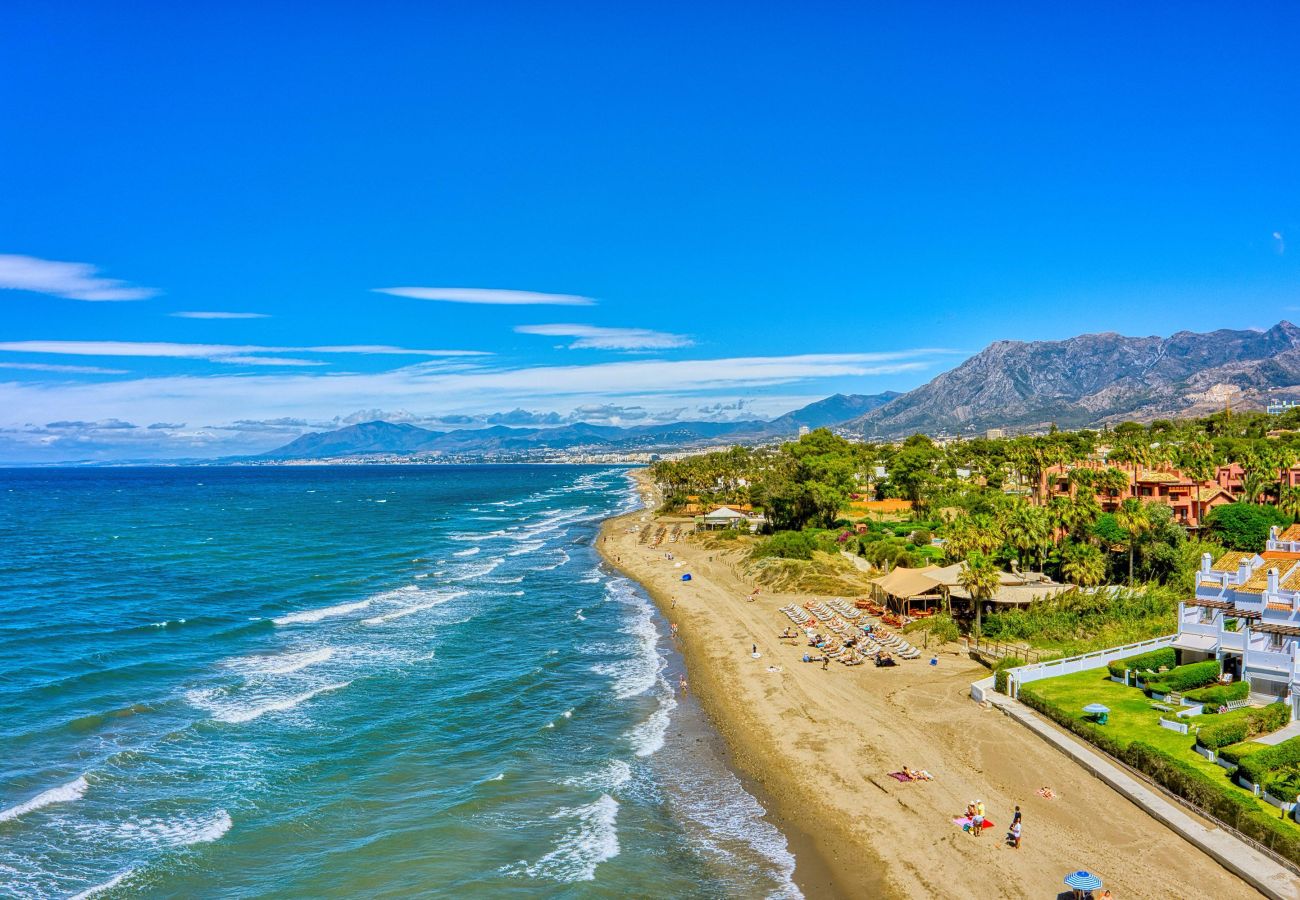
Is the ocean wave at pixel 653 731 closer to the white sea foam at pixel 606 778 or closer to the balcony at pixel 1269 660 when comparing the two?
the white sea foam at pixel 606 778

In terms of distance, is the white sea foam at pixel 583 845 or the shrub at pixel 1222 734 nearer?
the white sea foam at pixel 583 845

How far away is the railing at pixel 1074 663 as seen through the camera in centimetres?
3388

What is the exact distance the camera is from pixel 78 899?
67.3ft

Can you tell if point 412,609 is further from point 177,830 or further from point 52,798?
point 177,830

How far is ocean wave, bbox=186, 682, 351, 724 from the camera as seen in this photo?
112 ft

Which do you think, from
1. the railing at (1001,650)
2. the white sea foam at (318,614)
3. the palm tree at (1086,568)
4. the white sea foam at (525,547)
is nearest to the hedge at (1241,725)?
the railing at (1001,650)

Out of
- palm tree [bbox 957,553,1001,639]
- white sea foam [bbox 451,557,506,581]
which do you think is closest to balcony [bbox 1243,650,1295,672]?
palm tree [bbox 957,553,1001,639]

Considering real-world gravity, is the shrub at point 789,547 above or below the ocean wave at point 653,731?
above

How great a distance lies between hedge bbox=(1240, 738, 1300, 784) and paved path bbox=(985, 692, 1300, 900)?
1.79 metres

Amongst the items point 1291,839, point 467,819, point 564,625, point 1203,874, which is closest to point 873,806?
point 1203,874

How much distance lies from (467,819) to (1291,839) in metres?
21.6

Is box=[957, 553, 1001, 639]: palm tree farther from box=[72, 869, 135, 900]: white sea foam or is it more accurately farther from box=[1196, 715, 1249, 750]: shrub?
box=[72, 869, 135, 900]: white sea foam

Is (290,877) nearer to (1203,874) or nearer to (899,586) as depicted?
(1203,874)

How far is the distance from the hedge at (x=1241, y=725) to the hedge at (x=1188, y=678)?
2.85 m
